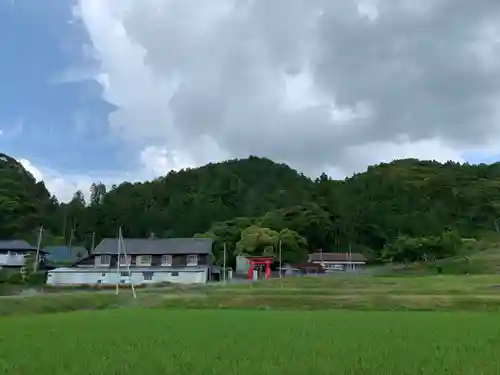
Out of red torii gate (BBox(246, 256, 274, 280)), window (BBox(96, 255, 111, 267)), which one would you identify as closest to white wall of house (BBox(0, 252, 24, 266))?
window (BBox(96, 255, 111, 267))

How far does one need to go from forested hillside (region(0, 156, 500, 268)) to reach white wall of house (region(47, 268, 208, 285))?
8653 millimetres

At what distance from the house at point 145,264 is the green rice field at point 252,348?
136ft

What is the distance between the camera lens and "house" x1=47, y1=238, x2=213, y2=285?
201 ft

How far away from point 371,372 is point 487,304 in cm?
2311

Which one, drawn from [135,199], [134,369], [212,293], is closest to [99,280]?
[212,293]

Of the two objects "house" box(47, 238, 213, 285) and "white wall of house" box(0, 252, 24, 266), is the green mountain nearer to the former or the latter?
"white wall of house" box(0, 252, 24, 266)

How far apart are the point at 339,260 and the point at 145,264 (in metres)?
27.0

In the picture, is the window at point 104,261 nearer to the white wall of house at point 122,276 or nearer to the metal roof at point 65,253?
the white wall of house at point 122,276

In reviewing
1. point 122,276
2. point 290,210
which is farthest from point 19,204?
point 290,210

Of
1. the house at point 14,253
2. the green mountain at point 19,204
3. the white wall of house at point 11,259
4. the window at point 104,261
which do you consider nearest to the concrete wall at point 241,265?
the window at point 104,261

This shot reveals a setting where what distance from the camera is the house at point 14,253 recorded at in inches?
2731

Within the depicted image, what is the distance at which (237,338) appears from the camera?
50.1 ft

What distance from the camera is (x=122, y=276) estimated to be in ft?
204

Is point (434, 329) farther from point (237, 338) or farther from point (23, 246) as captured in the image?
point (23, 246)
